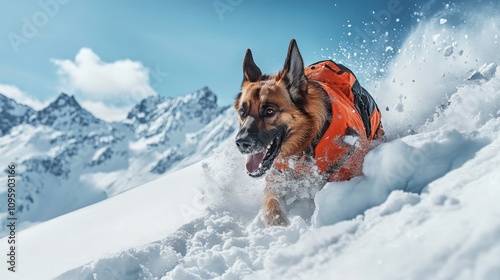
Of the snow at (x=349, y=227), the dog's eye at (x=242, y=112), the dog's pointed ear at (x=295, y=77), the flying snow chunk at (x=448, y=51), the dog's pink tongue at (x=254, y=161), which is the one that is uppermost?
the flying snow chunk at (x=448, y=51)

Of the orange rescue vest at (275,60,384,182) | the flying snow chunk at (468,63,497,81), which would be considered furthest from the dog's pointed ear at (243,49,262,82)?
the flying snow chunk at (468,63,497,81)

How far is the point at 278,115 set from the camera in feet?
16.1

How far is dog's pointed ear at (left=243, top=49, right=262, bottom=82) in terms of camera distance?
18.4 ft

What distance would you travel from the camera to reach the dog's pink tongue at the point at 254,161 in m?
4.81

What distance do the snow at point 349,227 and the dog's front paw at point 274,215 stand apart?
0.14 meters

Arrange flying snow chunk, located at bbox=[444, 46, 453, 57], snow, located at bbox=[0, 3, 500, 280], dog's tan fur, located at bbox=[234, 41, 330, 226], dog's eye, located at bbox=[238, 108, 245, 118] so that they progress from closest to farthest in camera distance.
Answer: snow, located at bbox=[0, 3, 500, 280], dog's tan fur, located at bbox=[234, 41, 330, 226], dog's eye, located at bbox=[238, 108, 245, 118], flying snow chunk, located at bbox=[444, 46, 453, 57]

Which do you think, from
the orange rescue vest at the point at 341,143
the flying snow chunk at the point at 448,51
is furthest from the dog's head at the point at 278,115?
the flying snow chunk at the point at 448,51

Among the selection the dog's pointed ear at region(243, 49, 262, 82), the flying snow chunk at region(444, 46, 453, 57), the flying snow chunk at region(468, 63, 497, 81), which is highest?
the flying snow chunk at region(444, 46, 453, 57)

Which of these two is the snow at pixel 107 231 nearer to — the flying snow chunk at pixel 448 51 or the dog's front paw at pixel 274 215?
the dog's front paw at pixel 274 215

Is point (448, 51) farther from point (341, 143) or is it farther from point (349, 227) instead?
point (349, 227)

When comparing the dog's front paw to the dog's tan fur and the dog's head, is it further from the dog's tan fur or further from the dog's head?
the dog's head

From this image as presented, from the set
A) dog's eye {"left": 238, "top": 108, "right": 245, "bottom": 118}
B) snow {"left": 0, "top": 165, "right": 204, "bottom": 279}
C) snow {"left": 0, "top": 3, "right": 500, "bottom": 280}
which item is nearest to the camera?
snow {"left": 0, "top": 3, "right": 500, "bottom": 280}

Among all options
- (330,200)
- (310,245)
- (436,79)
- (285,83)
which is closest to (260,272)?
(310,245)

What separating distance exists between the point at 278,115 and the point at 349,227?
2.31 metres
